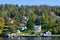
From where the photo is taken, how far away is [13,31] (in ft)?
152

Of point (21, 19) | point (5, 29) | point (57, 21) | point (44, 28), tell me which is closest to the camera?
point (5, 29)

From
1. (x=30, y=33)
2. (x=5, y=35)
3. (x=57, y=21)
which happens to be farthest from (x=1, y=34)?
(x=57, y=21)

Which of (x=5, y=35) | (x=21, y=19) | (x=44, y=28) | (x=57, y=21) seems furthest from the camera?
(x=21, y=19)

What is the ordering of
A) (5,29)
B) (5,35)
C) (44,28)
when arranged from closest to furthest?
A: (5,35) → (5,29) → (44,28)

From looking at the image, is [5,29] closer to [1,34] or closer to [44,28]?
[1,34]

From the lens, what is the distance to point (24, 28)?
167 ft

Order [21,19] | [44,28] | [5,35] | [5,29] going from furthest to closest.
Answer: [21,19], [44,28], [5,29], [5,35]

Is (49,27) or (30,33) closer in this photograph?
(30,33)

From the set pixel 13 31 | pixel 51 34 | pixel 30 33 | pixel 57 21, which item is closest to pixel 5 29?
pixel 13 31

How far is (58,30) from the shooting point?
4547 cm

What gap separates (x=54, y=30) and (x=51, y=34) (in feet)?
2.91

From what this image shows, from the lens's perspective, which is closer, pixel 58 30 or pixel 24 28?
pixel 58 30

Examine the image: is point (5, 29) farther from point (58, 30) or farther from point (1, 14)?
point (1, 14)

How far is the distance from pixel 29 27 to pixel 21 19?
13915mm
